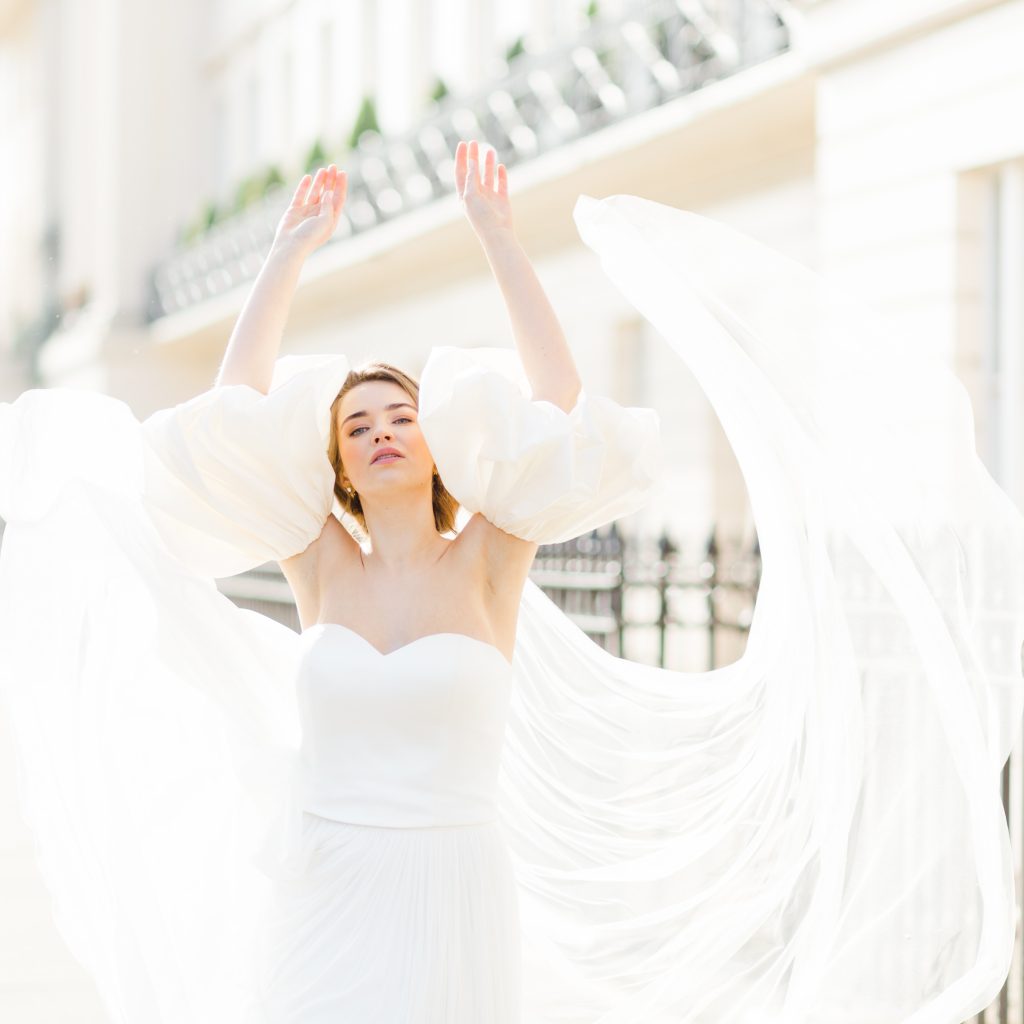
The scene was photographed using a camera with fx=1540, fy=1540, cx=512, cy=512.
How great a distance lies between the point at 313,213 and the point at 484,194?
426mm

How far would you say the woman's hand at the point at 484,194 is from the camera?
3.07 metres

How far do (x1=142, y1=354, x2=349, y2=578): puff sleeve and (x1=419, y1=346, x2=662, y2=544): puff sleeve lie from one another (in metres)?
0.25

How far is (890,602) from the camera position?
3520mm

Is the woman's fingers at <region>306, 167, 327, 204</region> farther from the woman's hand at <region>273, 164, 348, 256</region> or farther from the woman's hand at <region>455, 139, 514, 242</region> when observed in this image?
the woman's hand at <region>455, 139, 514, 242</region>

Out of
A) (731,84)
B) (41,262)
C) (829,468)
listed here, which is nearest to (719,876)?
(829,468)

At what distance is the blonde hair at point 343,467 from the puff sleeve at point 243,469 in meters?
0.02

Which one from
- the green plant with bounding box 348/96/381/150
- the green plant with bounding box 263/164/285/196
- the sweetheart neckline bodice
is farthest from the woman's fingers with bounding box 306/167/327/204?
the green plant with bounding box 263/164/285/196

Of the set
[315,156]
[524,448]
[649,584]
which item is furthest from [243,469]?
[315,156]

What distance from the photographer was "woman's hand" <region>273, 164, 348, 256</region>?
323cm

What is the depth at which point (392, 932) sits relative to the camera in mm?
2643

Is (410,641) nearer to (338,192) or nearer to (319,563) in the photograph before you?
(319,563)

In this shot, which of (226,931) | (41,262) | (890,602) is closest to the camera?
(226,931)

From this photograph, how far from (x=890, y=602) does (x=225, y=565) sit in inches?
59.3

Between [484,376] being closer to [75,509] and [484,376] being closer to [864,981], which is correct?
[75,509]
